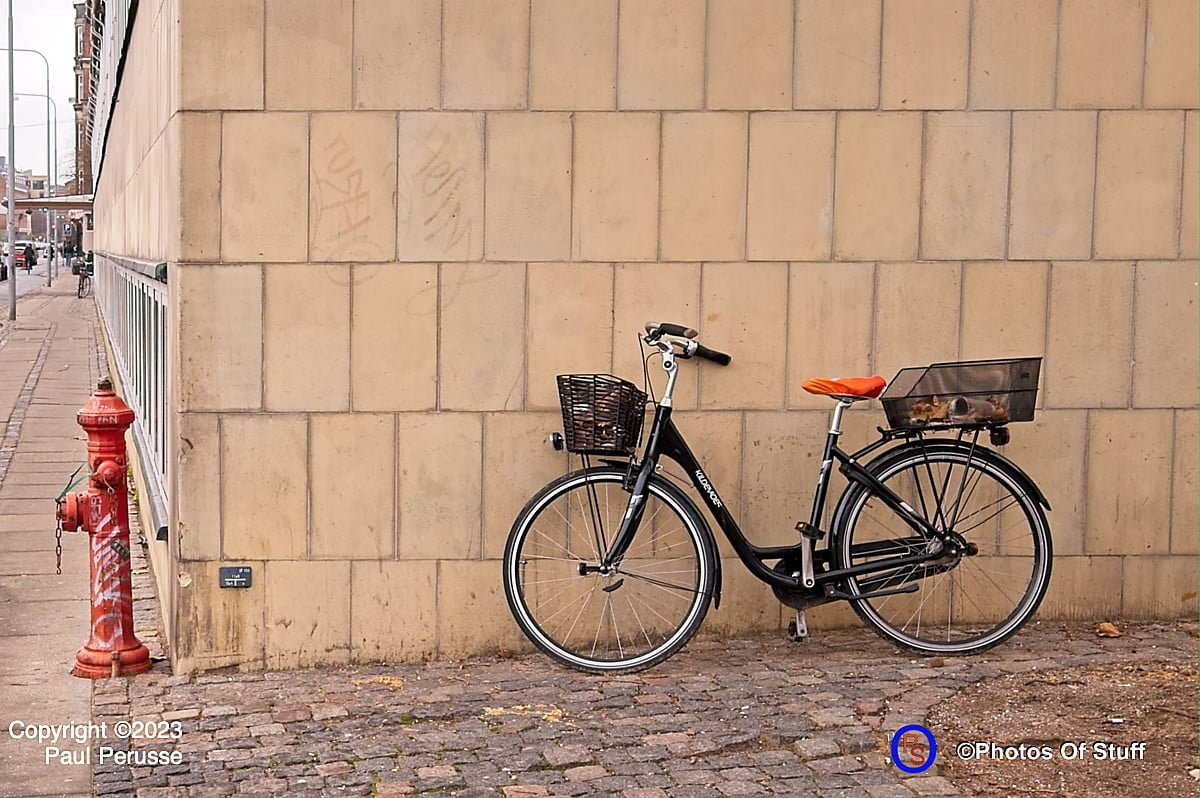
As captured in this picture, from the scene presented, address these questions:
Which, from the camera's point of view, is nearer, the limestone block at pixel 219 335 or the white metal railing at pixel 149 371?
the limestone block at pixel 219 335

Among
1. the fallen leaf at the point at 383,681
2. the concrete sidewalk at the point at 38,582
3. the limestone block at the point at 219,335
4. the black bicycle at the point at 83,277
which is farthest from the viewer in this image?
the black bicycle at the point at 83,277

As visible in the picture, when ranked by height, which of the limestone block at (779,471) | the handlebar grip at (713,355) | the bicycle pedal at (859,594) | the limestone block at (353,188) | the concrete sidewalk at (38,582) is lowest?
the concrete sidewalk at (38,582)

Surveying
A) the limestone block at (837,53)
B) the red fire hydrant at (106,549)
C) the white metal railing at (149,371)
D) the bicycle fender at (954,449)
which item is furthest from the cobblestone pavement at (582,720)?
the limestone block at (837,53)

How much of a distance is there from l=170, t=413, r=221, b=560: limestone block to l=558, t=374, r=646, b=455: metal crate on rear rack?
133 centimetres

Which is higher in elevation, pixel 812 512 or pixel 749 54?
pixel 749 54

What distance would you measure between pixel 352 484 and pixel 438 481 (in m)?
0.32

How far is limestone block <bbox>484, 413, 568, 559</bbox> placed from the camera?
583 cm

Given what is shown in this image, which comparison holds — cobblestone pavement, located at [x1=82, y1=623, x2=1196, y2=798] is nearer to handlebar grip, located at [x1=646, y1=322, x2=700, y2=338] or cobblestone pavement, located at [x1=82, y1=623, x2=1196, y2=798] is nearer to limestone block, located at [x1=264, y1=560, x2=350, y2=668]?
limestone block, located at [x1=264, y1=560, x2=350, y2=668]

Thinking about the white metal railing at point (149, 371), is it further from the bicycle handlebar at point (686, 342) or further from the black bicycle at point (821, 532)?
the bicycle handlebar at point (686, 342)

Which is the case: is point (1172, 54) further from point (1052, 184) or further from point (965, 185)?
point (965, 185)

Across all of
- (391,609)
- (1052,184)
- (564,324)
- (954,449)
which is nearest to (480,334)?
(564,324)

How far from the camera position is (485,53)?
5.69 m

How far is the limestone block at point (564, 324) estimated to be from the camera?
580cm

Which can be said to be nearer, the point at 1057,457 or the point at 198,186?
the point at 198,186
